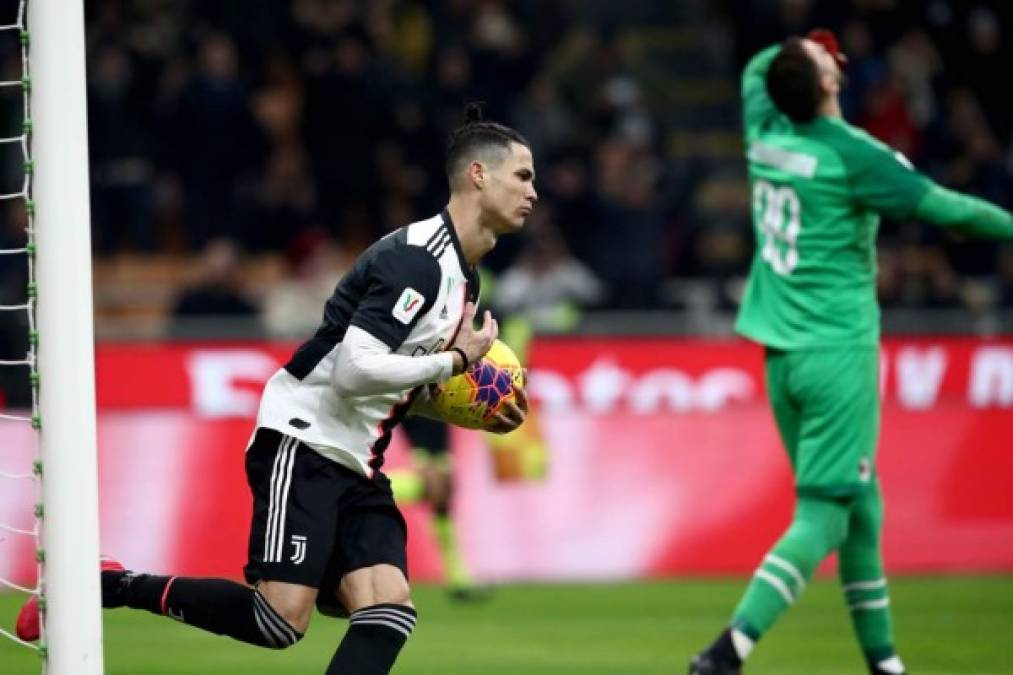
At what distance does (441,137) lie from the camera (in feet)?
48.6

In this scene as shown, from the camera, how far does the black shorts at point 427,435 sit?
996 centimetres

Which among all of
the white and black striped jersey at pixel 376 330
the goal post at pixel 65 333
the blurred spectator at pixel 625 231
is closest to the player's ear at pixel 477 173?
the white and black striped jersey at pixel 376 330

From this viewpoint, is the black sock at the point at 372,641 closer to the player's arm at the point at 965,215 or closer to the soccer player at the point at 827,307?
the soccer player at the point at 827,307

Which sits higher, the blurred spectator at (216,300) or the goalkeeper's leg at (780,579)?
the blurred spectator at (216,300)

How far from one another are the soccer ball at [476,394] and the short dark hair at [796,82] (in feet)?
5.21

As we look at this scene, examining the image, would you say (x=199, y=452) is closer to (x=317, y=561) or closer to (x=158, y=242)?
(x=158, y=242)

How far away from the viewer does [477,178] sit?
18.6ft

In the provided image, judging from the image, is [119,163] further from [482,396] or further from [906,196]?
[482,396]

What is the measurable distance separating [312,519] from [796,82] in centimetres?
238

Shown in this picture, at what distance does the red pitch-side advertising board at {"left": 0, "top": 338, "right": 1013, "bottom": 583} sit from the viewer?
429 inches

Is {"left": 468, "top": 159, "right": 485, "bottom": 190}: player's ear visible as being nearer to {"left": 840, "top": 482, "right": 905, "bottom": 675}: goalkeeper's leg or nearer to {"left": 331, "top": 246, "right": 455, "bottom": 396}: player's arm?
{"left": 331, "top": 246, "right": 455, "bottom": 396}: player's arm

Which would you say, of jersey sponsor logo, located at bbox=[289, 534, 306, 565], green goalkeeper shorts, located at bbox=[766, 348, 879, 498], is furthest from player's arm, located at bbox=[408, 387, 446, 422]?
green goalkeeper shorts, located at bbox=[766, 348, 879, 498]

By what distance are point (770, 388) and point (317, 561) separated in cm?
194

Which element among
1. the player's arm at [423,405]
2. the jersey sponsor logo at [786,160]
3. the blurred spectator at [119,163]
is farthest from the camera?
the blurred spectator at [119,163]
